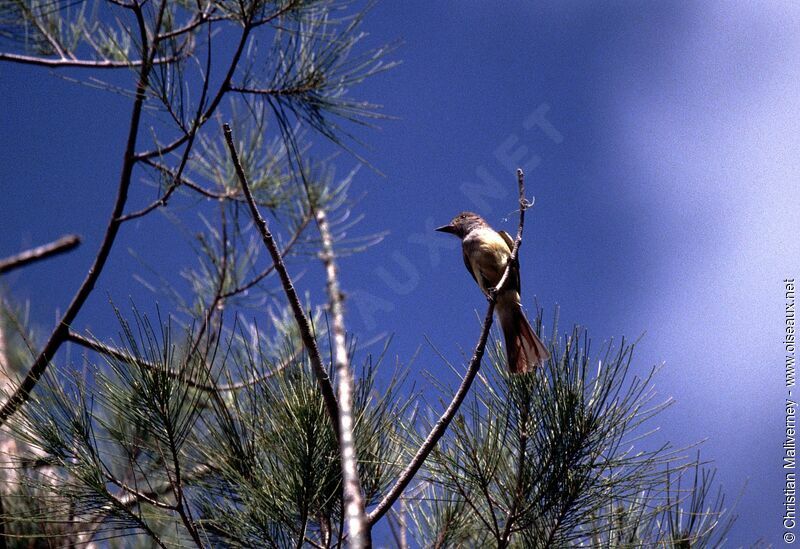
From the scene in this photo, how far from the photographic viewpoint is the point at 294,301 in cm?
122

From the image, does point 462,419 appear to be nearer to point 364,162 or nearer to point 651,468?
point 651,468

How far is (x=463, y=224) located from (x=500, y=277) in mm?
393

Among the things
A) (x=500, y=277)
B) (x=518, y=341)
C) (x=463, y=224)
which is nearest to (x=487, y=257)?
(x=500, y=277)

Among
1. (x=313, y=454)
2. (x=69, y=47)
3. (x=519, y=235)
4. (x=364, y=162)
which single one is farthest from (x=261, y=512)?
(x=69, y=47)

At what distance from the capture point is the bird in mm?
1530

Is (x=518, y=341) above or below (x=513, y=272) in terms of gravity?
below

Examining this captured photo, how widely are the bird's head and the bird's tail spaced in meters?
0.52

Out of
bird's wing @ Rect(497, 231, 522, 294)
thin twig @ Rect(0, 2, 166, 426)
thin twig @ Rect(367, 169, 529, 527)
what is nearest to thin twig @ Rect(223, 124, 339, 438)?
thin twig @ Rect(367, 169, 529, 527)

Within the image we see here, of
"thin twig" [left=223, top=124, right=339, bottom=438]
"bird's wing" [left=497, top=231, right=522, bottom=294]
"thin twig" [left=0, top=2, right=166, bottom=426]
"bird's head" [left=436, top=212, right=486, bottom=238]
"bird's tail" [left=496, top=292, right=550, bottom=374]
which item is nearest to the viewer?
"thin twig" [left=223, top=124, right=339, bottom=438]

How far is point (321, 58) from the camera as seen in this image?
202 cm

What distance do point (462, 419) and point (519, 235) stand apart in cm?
39

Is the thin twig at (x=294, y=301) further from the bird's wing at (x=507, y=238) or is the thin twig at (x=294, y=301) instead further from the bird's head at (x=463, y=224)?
the bird's head at (x=463, y=224)

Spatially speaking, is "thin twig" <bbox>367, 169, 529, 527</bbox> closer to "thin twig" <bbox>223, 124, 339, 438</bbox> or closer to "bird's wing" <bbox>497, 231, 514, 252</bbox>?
"thin twig" <bbox>223, 124, 339, 438</bbox>

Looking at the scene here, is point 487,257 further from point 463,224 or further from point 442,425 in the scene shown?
point 442,425
